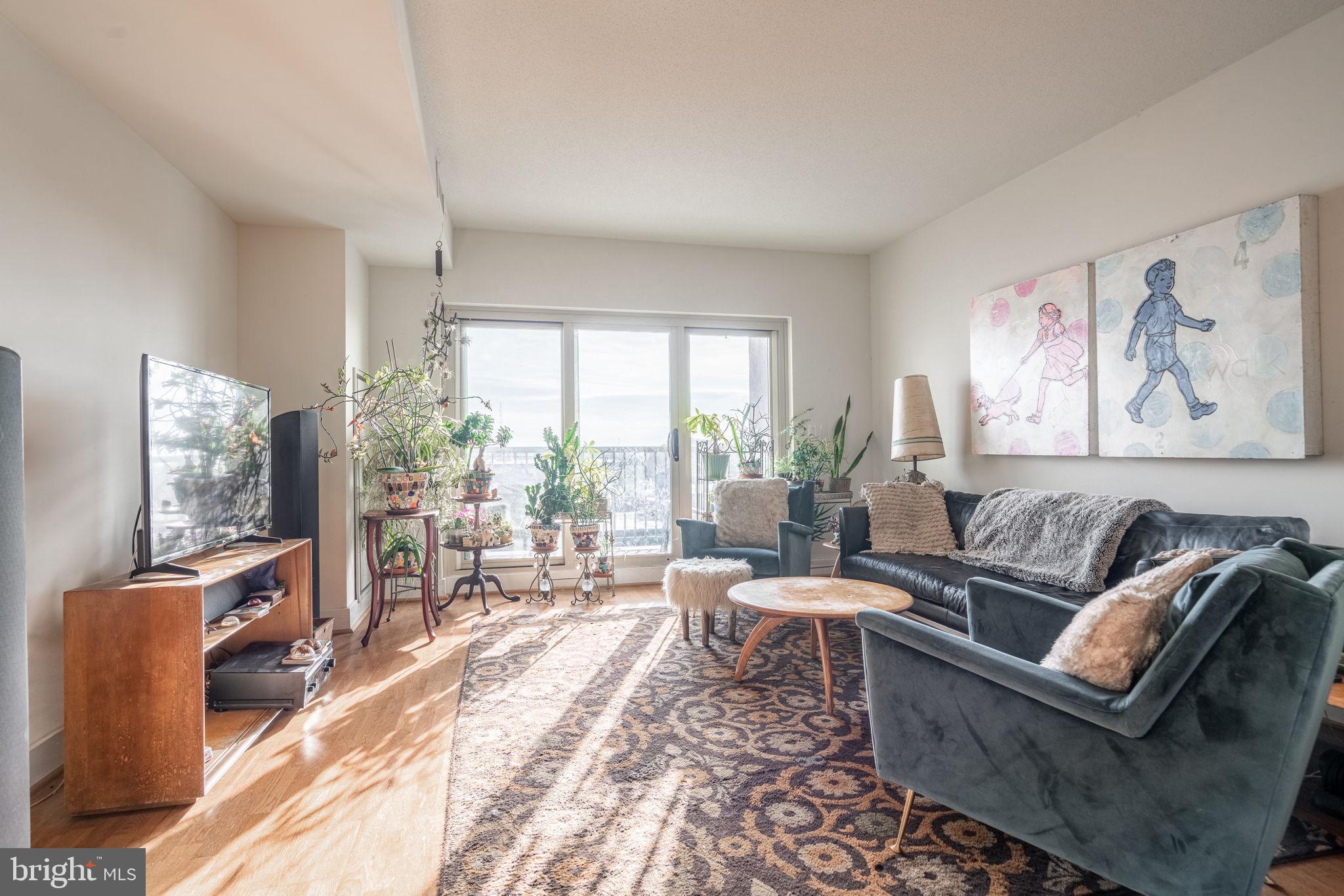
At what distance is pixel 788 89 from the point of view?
9.60 ft

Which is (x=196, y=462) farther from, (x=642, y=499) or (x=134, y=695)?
(x=642, y=499)

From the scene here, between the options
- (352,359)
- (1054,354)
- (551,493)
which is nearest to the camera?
(1054,354)

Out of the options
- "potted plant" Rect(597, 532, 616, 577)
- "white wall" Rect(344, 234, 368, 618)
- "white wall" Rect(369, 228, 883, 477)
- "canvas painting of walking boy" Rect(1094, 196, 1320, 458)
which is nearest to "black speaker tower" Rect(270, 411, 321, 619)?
"white wall" Rect(344, 234, 368, 618)

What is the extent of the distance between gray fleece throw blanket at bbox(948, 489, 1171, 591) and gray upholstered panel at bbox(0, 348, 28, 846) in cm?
346

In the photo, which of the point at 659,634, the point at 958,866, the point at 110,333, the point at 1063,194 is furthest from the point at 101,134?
the point at 1063,194

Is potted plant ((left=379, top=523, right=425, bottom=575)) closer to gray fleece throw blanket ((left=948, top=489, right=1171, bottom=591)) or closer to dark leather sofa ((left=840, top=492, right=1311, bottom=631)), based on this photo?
dark leather sofa ((left=840, top=492, right=1311, bottom=631))

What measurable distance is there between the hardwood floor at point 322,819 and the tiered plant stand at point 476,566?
1.50 metres

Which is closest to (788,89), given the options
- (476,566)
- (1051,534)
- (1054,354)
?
(1054,354)

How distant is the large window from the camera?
5047 millimetres

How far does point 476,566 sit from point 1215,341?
13.9ft

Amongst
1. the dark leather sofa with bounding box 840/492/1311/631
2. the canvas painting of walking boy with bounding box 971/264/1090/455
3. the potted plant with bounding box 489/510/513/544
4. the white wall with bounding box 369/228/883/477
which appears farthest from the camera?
the white wall with bounding box 369/228/883/477

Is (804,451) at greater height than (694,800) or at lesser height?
greater

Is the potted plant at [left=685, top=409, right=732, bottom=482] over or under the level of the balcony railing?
over

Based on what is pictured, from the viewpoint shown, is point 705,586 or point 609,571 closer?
point 705,586
